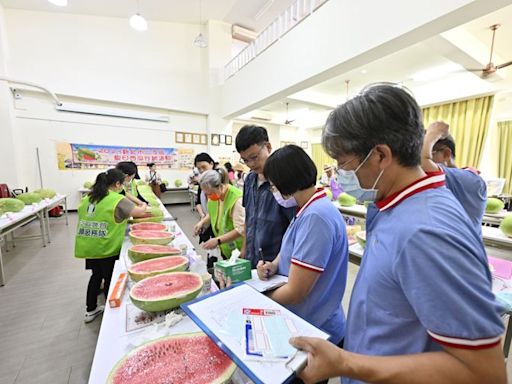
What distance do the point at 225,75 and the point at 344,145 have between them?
26.8 feet

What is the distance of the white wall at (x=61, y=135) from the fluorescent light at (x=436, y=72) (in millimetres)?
7141

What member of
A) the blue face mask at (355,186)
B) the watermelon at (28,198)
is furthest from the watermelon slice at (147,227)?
the watermelon at (28,198)

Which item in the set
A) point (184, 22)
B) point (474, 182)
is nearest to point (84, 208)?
point (474, 182)

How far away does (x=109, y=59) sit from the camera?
6715 mm

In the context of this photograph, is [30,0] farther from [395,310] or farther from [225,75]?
[395,310]

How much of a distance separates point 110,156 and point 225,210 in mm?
6620

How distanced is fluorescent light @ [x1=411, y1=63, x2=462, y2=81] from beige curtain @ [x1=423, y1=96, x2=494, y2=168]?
1.00 metres

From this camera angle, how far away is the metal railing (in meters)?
4.37

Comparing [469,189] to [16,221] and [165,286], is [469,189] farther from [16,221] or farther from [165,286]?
[16,221]

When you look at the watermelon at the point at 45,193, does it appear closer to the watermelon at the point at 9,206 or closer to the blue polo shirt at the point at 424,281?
the watermelon at the point at 9,206

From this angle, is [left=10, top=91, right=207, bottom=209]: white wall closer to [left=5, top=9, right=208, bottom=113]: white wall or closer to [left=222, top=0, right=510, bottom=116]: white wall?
[left=5, top=9, right=208, bottom=113]: white wall

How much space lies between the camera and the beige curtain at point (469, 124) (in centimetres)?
602

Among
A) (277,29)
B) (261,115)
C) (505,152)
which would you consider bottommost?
(505,152)

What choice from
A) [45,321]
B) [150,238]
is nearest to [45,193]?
[45,321]
